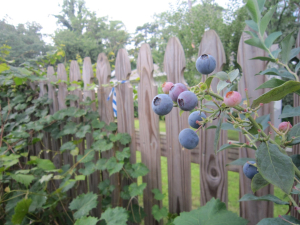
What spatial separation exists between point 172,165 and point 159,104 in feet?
3.54

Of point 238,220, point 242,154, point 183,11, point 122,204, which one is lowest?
point 122,204

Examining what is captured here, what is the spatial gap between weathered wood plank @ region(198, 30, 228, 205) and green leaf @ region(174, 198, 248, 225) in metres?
0.36

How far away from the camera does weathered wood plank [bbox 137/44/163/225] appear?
149 centimetres

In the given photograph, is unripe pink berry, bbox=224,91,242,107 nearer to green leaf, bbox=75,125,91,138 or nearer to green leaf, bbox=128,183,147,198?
green leaf, bbox=128,183,147,198

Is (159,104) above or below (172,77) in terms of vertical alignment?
below

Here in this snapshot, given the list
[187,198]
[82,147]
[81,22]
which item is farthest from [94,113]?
[81,22]

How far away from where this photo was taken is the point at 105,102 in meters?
1.89

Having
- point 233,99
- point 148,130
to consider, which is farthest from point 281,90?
point 148,130

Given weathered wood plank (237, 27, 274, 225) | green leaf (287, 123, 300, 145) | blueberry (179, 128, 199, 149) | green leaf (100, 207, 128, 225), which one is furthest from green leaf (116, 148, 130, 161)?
green leaf (287, 123, 300, 145)

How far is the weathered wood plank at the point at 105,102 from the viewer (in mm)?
1838

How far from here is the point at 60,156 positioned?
242 centimetres

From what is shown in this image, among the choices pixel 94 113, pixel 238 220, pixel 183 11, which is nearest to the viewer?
pixel 238 220

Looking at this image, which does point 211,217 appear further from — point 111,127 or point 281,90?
point 111,127

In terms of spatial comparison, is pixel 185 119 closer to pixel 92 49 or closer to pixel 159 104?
pixel 159 104
